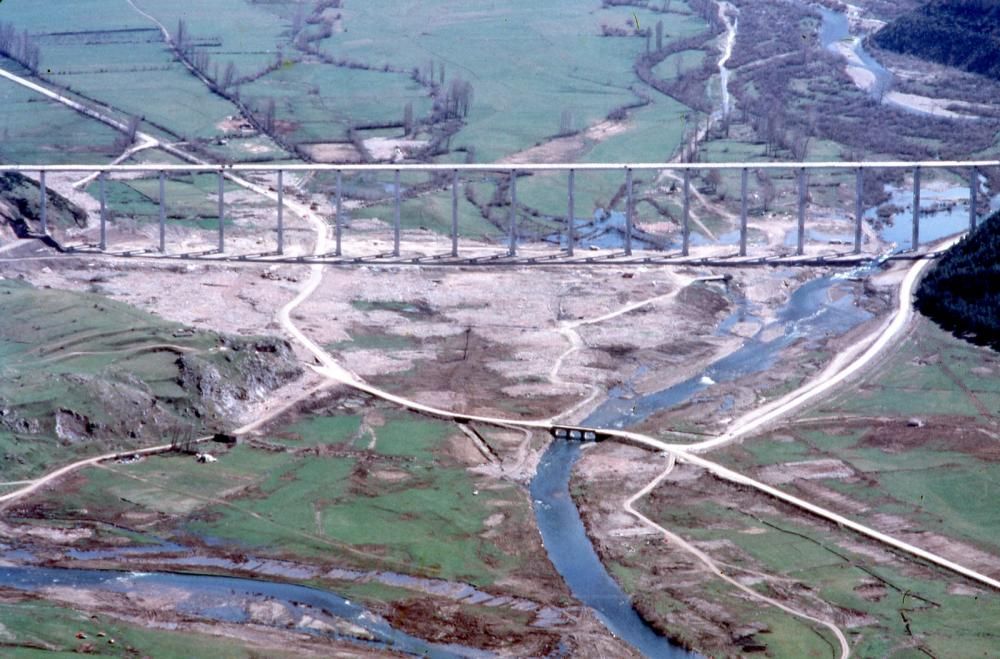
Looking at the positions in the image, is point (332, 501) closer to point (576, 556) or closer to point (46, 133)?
point (576, 556)

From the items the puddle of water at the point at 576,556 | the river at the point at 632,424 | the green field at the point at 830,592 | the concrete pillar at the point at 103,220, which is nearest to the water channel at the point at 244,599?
the puddle of water at the point at 576,556

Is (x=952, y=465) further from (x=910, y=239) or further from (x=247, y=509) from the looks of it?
(x=910, y=239)

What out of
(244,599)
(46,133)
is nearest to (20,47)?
(46,133)

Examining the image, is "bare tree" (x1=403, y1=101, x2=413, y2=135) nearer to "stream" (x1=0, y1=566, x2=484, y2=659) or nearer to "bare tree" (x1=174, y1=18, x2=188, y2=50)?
"bare tree" (x1=174, y1=18, x2=188, y2=50)

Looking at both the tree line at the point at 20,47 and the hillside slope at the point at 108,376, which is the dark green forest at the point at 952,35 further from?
the hillside slope at the point at 108,376

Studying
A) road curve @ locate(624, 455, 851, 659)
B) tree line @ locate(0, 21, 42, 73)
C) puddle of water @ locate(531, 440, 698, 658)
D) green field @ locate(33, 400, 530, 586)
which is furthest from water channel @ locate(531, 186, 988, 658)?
tree line @ locate(0, 21, 42, 73)
